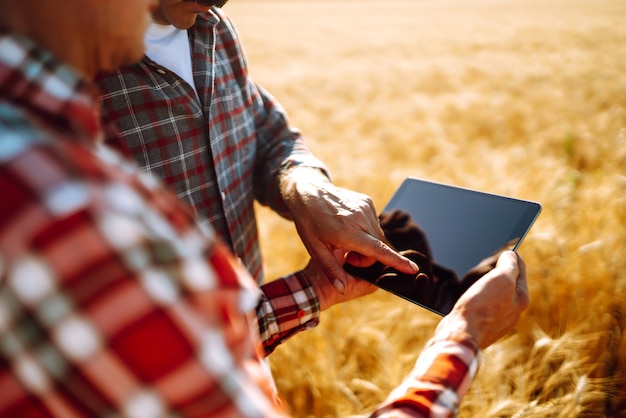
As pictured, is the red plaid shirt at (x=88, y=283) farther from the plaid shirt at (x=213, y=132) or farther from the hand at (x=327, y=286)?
the hand at (x=327, y=286)

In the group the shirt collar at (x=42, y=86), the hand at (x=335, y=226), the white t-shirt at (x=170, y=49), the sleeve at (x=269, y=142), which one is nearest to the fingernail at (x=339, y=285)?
the hand at (x=335, y=226)

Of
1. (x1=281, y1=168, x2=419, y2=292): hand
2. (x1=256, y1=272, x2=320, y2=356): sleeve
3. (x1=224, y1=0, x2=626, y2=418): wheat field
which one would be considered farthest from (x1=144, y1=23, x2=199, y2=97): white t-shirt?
(x1=224, y1=0, x2=626, y2=418): wheat field

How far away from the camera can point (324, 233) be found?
1.02 metres

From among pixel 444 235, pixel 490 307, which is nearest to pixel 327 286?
pixel 444 235

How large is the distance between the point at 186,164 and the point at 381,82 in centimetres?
491

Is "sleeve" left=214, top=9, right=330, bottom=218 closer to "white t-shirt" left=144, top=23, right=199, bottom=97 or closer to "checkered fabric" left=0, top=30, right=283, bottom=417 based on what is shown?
"white t-shirt" left=144, top=23, right=199, bottom=97

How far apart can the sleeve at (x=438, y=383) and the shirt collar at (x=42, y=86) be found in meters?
0.46

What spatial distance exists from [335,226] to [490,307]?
362 millimetres

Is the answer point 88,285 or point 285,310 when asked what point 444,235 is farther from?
point 88,285

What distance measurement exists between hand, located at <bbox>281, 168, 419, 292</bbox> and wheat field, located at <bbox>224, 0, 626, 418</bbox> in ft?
1.72

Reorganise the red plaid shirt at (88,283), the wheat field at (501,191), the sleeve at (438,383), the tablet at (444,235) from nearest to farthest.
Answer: the red plaid shirt at (88,283), the sleeve at (438,383), the tablet at (444,235), the wheat field at (501,191)

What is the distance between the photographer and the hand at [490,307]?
71cm

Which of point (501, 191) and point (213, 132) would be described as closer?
point (213, 132)

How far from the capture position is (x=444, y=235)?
1082 mm
